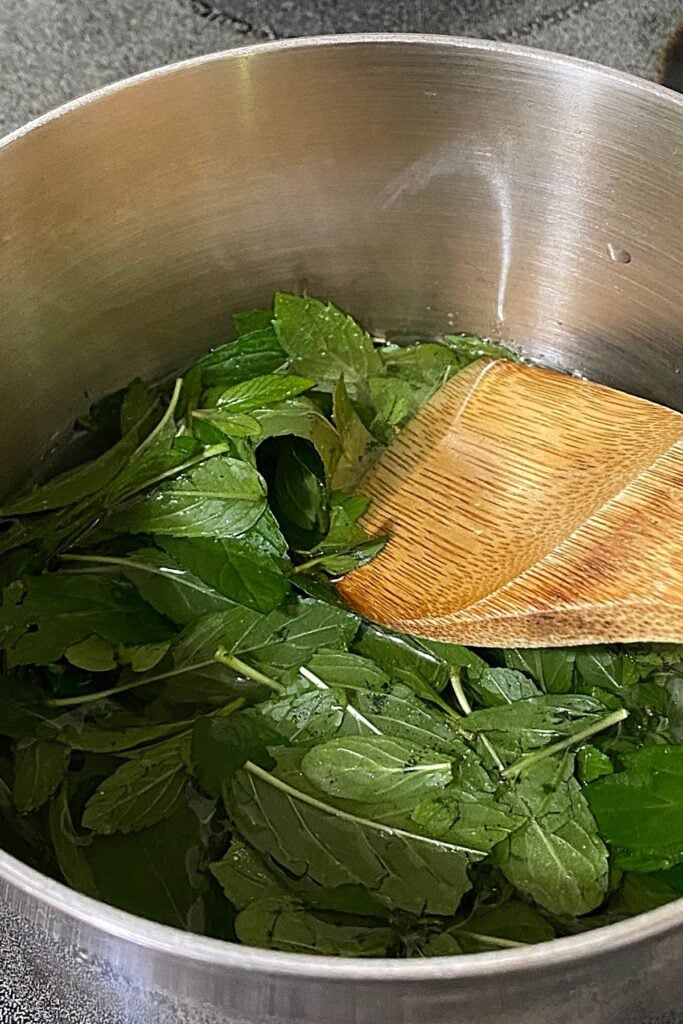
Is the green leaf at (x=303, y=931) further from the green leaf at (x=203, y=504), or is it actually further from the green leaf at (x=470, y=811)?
the green leaf at (x=203, y=504)

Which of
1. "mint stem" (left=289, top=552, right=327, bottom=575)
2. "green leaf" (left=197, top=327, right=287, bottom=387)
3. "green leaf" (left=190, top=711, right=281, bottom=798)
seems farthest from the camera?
"green leaf" (left=197, top=327, right=287, bottom=387)

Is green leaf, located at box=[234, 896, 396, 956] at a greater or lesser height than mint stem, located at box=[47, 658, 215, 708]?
lesser

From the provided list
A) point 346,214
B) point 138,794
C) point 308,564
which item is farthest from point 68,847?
point 346,214

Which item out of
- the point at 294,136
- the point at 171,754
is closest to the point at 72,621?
the point at 171,754

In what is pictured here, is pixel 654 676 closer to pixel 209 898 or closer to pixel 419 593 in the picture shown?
pixel 419 593

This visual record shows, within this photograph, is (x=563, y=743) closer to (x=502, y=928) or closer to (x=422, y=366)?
(x=502, y=928)

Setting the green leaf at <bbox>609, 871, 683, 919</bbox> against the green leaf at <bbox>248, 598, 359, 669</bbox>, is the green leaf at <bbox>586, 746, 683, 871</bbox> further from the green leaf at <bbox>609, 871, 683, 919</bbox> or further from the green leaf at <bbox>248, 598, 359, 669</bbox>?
the green leaf at <bbox>248, 598, 359, 669</bbox>

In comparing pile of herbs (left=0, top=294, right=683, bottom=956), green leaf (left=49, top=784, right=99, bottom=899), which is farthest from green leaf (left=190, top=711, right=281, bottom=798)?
green leaf (left=49, top=784, right=99, bottom=899)
